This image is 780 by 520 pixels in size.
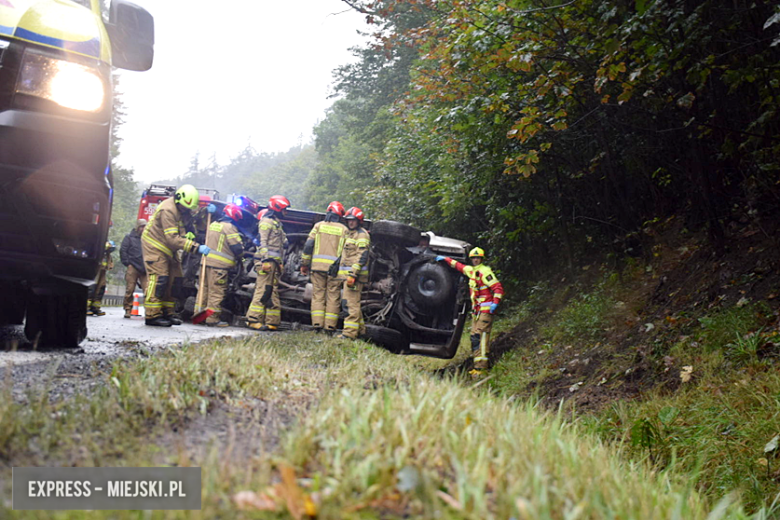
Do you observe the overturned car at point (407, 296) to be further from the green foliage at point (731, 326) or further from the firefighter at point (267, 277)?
the green foliage at point (731, 326)

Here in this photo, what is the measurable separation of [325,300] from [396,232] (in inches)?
62.4

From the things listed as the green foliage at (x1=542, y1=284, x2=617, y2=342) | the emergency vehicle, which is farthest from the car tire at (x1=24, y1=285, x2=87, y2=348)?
the emergency vehicle

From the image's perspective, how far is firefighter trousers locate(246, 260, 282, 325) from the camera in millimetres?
9266

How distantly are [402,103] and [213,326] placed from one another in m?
4.85

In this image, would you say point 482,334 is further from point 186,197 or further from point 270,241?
point 186,197

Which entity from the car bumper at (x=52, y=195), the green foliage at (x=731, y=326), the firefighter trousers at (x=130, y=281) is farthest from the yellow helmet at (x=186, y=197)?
the green foliage at (x=731, y=326)

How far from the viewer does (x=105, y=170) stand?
11.1 feet

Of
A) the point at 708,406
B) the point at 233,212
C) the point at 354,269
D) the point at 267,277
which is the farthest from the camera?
the point at 233,212

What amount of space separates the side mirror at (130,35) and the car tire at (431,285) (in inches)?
219

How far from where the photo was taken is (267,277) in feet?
30.6

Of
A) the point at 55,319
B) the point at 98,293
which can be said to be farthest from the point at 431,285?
the point at 98,293

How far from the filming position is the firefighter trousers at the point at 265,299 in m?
9.27

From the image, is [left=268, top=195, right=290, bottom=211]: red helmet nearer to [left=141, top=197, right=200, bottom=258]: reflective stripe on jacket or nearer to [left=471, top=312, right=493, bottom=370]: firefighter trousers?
[left=141, top=197, right=200, bottom=258]: reflective stripe on jacket

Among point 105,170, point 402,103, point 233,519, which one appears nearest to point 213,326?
point 402,103
